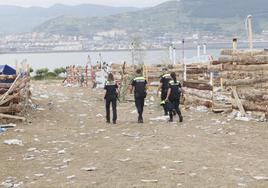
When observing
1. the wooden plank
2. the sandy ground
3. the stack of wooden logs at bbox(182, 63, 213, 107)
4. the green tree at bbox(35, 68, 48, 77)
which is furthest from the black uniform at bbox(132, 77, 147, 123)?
the green tree at bbox(35, 68, 48, 77)

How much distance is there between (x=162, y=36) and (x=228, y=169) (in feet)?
475

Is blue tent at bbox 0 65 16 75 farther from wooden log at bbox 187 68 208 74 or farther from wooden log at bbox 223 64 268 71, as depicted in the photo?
wooden log at bbox 187 68 208 74

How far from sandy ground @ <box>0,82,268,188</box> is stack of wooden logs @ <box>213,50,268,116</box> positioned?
96 cm

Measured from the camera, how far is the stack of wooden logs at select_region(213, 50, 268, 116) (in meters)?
17.8

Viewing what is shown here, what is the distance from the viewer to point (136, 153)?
11.9 metres

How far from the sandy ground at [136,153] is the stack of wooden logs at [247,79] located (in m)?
0.96

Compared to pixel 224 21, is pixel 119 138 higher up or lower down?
lower down

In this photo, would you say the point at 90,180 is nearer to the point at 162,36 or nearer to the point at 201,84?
the point at 201,84

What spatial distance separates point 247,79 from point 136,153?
767 centimetres

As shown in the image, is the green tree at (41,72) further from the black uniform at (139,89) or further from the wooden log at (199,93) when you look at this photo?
the black uniform at (139,89)

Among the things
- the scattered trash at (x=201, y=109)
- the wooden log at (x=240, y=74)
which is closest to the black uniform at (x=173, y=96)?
the wooden log at (x=240, y=74)

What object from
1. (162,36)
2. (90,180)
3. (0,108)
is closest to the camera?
(90,180)

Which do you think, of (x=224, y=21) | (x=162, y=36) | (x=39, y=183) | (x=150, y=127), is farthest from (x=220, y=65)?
(x=224, y=21)

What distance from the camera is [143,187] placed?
29.2ft
